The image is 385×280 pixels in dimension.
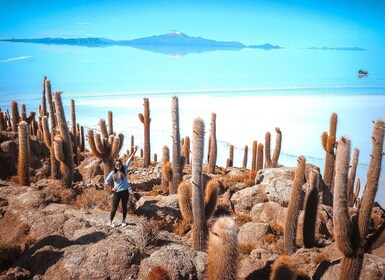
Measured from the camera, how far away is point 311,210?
8648 millimetres

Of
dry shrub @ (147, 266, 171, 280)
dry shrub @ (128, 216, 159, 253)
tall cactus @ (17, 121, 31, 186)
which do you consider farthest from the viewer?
tall cactus @ (17, 121, 31, 186)

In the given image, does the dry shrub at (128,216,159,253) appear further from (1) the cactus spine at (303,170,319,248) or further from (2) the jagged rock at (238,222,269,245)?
(1) the cactus spine at (303,170,319,248)

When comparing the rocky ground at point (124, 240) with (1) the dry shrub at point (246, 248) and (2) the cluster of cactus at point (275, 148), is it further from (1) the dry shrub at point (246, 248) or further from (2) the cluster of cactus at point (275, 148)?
(2) the cluster of cactus at point (275, 148)

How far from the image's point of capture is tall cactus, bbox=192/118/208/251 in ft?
23.1

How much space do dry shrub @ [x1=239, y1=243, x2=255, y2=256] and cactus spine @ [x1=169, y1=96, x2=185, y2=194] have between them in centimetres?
438

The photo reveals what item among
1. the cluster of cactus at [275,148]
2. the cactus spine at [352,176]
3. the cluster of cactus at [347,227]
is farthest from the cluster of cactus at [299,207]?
the cluster of cactus at [275,148]

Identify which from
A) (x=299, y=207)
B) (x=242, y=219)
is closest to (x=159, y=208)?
(x=242, y=219)

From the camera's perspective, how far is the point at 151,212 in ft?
32.1

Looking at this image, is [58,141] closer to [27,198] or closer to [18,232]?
[27,198]

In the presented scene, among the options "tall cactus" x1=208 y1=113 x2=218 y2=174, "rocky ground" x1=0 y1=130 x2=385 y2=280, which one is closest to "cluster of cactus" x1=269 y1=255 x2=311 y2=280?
"rocky ground" x1=0 y1=130 x2=385 y2=280

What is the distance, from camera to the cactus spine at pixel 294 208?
334 inches

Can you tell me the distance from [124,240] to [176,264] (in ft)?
4.61

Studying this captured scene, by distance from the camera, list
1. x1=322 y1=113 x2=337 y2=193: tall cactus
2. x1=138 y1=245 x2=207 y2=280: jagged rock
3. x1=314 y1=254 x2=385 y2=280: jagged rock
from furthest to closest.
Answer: x1=322 y1=113 x2=337 y2=193: tall cactus, x1=314 y1=254 x2=385 y2=280: jagged rock, x1=138 y1=245 x2=207 y2=280: jagged rock

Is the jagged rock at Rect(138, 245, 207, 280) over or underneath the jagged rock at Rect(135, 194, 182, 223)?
over
